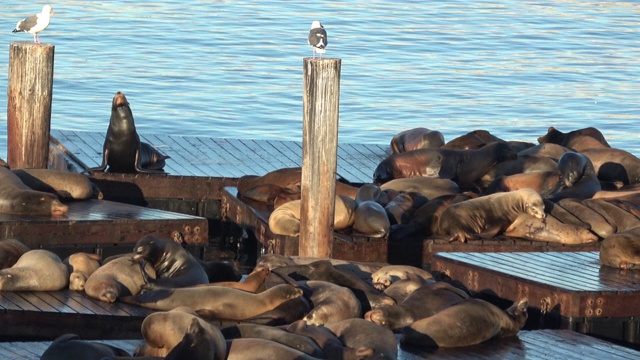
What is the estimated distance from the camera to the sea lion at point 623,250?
8266 millimetres

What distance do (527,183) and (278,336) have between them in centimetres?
525

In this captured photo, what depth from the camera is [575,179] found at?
34.7 ft

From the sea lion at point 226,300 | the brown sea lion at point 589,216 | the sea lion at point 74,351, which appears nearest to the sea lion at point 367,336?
the sea lion at point 226,300

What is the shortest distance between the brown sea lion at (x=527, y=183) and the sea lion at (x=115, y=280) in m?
3.77

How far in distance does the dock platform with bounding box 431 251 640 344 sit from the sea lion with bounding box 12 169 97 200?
9.02 feet

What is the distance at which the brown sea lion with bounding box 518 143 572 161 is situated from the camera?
11.8m

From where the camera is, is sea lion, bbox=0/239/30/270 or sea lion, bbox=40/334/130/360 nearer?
sea lion, bbox=40/334/130/360

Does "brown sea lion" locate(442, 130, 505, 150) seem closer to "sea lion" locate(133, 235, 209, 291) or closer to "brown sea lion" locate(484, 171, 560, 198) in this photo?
"brown sea lion" locate(484, 171, 560, 198)

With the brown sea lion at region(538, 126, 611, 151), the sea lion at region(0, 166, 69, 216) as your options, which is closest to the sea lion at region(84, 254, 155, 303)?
the sea lion at region(0, 166, 69, 216)

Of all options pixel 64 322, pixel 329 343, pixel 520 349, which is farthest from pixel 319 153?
pixel 329 343

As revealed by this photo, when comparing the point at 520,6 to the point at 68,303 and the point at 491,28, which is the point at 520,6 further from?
the point at 68,303

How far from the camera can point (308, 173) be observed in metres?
8.73

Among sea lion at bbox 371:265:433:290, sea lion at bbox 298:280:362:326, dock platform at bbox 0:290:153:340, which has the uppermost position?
sea lion at bbox 371:265:433:290

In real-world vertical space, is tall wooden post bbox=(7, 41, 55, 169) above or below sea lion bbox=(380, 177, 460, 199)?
above
